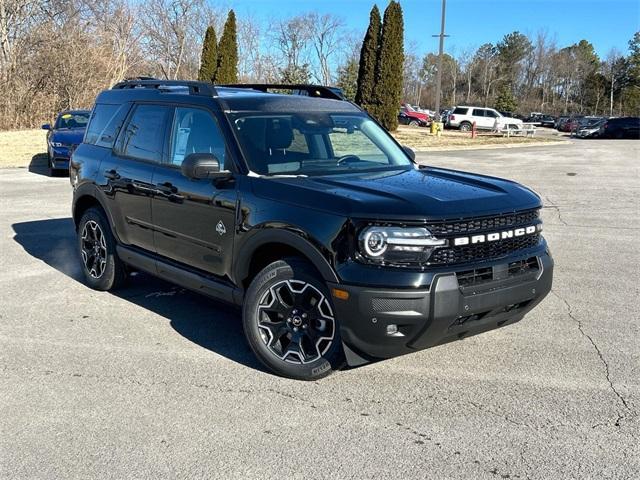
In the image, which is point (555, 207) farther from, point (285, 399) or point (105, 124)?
point (285, 399)

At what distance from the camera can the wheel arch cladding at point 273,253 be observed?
3809mm

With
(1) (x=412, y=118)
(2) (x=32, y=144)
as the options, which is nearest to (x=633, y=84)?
(1) (x=412, y=118)

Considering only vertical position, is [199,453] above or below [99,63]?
below

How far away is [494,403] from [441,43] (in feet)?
117

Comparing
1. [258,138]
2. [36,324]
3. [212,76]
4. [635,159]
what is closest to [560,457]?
[258,138]

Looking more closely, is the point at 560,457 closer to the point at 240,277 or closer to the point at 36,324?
the point at 240,277

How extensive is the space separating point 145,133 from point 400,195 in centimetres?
260

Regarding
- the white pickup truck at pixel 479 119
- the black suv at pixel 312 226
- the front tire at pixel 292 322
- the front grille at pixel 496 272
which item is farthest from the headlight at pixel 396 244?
the white pickup truck at pixel 479 119

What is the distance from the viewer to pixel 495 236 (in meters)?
3.90

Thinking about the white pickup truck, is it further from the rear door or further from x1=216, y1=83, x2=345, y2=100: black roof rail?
the rear door

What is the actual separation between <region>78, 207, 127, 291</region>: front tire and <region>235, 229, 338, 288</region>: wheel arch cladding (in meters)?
1.99

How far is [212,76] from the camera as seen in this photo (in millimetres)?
34125

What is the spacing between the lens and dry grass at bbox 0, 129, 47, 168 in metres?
19.1

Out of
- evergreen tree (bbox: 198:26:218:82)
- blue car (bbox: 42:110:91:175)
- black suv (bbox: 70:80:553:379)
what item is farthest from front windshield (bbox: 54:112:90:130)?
evergreen tree (bbox: 198:26:218:82)
